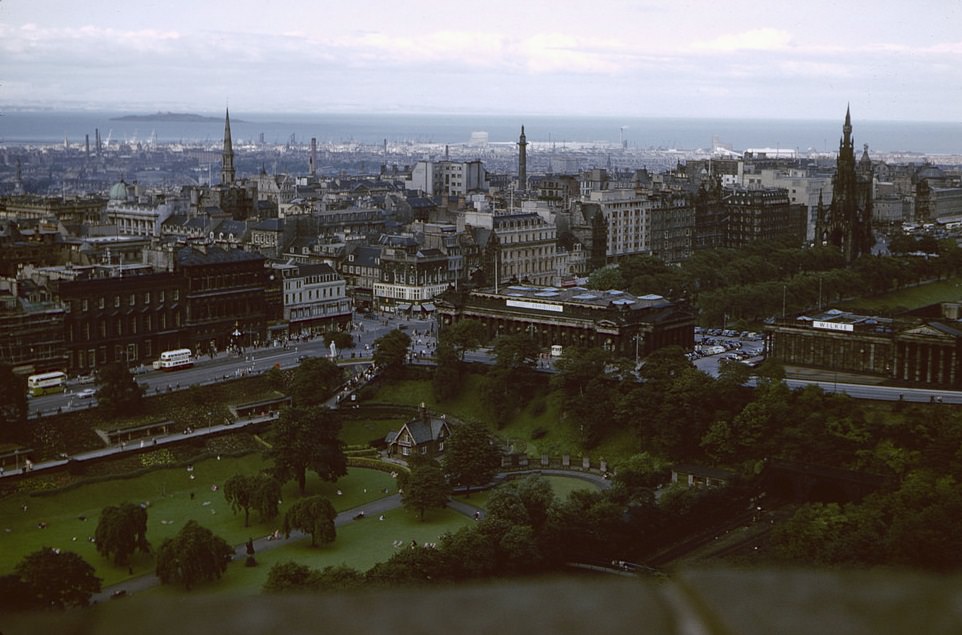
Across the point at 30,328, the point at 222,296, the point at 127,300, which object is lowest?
the point at 30,328

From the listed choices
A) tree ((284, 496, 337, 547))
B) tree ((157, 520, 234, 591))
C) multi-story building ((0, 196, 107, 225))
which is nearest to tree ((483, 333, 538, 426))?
tree ((284, 496, 337, 547))

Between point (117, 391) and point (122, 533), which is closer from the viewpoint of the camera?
point (122, 533)

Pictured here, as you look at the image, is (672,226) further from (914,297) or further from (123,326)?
(123,326)

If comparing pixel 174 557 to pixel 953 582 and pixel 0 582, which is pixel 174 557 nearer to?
pixel 0 582

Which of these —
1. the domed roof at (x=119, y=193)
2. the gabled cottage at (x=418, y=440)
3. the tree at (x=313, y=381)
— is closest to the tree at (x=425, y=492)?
the gabled cottage at (x=418, y=440)

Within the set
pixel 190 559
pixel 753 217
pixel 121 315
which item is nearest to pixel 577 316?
pixel 121 315

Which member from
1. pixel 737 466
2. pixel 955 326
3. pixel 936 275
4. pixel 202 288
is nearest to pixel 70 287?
pixel 202 288

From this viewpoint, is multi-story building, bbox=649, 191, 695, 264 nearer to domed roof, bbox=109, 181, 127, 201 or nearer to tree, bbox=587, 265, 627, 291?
tree, bbox=587, 265, 627, 291

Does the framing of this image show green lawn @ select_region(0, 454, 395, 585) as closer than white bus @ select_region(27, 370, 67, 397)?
Yes
